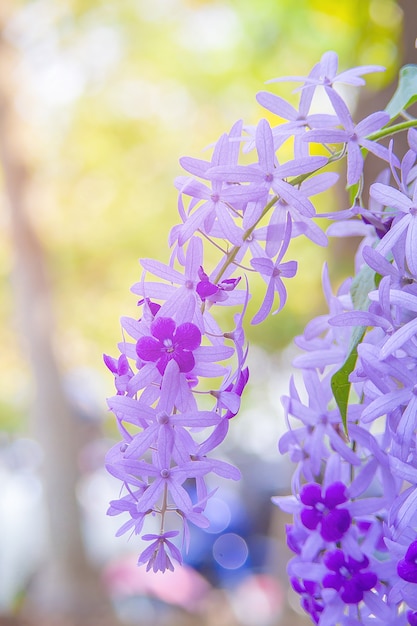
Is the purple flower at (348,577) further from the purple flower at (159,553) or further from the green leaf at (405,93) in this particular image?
the green leaf at (405,93)

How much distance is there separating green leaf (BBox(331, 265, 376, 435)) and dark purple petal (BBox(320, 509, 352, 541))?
0.04m

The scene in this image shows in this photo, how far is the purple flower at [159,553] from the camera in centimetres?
34

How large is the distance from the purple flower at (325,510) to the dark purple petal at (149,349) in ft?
0.38

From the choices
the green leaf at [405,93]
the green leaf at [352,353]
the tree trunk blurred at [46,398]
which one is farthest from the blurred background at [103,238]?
the green leaf at [352,353]

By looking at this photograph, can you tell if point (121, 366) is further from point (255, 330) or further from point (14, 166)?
point (255, 330)

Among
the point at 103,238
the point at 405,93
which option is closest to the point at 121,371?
the point at 405,93

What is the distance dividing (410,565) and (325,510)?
0.23 ft

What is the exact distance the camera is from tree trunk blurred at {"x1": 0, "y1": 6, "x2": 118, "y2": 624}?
349 centimetres

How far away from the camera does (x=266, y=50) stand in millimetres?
2906

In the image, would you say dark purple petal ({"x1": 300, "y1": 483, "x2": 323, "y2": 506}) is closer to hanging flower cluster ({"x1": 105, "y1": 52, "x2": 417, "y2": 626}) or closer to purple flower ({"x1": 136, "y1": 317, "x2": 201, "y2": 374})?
hanging flower cluster ({"x1": 105, "y1": 52, "x2": 417, "y2": 626})

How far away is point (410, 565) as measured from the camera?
12.7 inches

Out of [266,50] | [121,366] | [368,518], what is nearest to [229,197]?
[121,366]

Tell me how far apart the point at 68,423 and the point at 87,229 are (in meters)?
1.46

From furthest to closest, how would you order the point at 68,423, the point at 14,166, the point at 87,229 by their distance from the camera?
the point at 87,229 → the point at 68,423 → the point at 14,166
